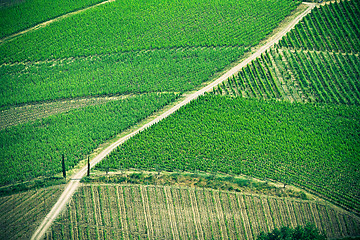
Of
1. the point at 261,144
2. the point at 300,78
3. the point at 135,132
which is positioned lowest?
the point at 261,144

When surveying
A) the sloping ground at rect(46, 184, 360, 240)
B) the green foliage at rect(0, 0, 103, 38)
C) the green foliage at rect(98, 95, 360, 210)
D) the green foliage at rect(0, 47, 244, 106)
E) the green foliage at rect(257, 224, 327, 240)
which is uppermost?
the green foliage at rect(0, 0, 103, 38)

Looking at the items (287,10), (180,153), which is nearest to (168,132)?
(180,153)

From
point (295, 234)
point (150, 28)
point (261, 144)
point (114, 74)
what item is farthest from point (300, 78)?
point (295, 234)

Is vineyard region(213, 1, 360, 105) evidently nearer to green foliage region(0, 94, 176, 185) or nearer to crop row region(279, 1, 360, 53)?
crop row region(279, 1, 360, 53)

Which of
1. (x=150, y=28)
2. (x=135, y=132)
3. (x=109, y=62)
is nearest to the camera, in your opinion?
(x=135, y=132)

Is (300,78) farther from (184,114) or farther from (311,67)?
(184,114)

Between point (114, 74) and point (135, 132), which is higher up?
point (114, 74)

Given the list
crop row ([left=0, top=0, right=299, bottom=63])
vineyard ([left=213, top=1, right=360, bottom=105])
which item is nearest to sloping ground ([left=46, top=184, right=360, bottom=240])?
vineyard ([left=213, top=1, right=360, bottom=105])
